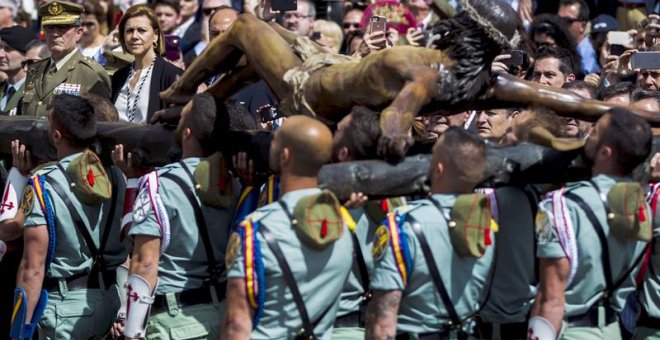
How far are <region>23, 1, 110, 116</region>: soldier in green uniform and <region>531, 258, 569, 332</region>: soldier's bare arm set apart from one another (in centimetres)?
461

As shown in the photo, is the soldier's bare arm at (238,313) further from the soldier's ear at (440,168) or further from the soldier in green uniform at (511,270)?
the soldier in green uniform at (511,270)

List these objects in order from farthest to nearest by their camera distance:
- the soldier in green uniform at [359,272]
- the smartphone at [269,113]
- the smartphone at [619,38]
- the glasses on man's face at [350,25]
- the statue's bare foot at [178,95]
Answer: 1. the glasses on man's face at [350,25]
2. the smartphone at [619,38]
3. the smartphone at [269,113]
4. the statue's bare foot at [178,95]
5. the soldier in green uniform at [359,272]

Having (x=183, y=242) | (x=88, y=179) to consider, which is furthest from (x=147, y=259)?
(x=88, y=179)

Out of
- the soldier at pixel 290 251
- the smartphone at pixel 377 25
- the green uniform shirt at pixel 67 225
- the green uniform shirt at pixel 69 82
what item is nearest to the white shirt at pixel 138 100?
the green uniform shirt at pixel 69 82

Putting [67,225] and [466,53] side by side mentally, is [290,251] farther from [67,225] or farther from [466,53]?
[67,225]

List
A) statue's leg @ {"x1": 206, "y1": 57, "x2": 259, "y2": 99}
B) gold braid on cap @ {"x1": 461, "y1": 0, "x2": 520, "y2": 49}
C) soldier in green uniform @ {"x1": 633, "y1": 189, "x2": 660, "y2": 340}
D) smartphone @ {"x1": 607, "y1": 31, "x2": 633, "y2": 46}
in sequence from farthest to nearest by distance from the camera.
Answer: smartphone @ {"x1": 607, "y1": 31, "x2": 633, "y2": 46} < statue's leg @ {"x1": 206, "y1": 57, "x2": 259, "y2": 99} < soldier in green uniform @ {"x1": 633, "y1": 189, "x2": 660, "y2": 340} < gold braid on cap @ {"x1": 461, "y1": 0, "x2": 520, "y2": 49}

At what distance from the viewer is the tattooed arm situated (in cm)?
629

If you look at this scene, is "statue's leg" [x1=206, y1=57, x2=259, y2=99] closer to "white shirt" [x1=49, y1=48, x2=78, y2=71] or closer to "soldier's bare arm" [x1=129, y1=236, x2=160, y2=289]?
"soldier's bare arm" [x1=129, y1=236, x2=160, y2=289]

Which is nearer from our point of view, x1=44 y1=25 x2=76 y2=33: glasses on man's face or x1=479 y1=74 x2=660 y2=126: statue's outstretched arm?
x1=479 y1=74 x2=660 y2=126: statue's outstretched arm

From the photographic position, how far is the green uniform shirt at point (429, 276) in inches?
251

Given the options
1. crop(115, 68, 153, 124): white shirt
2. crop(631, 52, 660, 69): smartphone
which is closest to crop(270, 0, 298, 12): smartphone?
crop(115, 68, 153, 124): white shirt

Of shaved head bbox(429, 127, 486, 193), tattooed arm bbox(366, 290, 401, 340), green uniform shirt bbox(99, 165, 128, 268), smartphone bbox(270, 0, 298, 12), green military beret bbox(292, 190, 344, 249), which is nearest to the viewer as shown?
green military beret bbox(292, 190, 344, 249)

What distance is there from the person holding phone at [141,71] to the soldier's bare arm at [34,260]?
2.29 m

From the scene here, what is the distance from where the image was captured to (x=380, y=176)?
6.54 m
